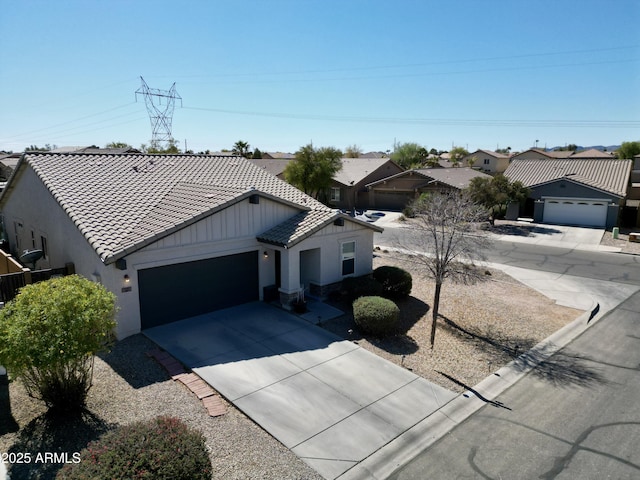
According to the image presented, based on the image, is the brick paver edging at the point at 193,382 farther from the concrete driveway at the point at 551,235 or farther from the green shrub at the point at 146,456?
the concrete driveway at the point at 551,235

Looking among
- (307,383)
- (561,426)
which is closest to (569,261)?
(561,426)

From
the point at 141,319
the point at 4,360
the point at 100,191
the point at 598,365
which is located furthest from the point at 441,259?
the point at 100,191

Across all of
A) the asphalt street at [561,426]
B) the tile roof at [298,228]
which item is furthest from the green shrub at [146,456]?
the tile roof at [298,228]

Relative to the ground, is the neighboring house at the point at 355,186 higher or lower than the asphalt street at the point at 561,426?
higher

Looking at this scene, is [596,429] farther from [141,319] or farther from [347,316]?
[141,319]

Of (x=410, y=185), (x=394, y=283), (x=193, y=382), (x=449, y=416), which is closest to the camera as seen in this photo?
(x=449, y=416)

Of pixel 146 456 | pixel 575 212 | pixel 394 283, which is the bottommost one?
pixel 394 283

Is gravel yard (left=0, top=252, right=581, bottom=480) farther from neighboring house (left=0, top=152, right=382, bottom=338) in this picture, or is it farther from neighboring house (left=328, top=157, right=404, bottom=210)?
neighboring house (left=328, top=157, right=404, bottom=210)

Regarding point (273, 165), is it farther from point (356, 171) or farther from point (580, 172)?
point (580, 172)
